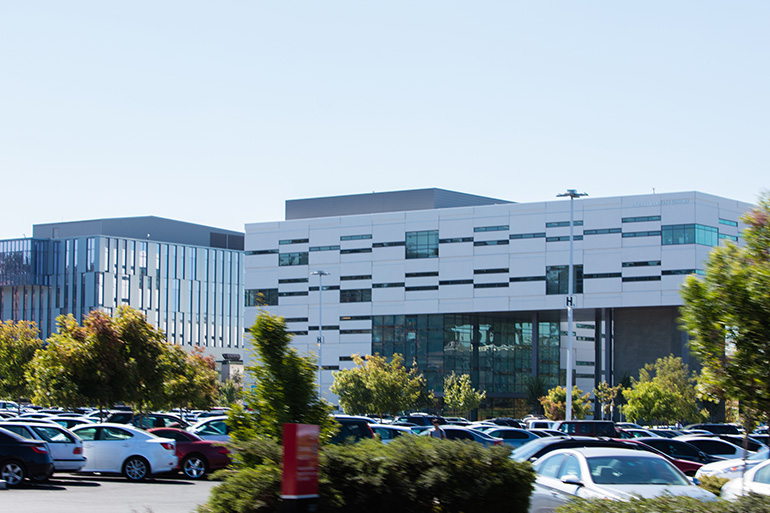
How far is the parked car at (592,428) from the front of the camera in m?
35.2

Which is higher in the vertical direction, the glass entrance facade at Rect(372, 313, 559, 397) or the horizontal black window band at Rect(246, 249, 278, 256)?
the horizontal black window band at Rect(246, 249, 278, 256)

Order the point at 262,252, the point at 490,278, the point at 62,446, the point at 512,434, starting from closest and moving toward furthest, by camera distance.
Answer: the point at 62,446, the point at 512,434, the point at 490,278, the point at 262,252

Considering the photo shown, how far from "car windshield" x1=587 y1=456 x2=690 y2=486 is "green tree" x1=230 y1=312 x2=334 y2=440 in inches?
159

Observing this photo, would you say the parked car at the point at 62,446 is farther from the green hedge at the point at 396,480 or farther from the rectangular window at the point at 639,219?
the rectangular window at the point at 639,219

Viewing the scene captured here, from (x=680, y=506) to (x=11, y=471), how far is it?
1700 cm

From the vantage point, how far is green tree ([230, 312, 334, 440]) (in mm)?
12500

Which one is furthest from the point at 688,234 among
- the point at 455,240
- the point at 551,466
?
the point at 551,466

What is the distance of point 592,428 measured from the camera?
36.0m

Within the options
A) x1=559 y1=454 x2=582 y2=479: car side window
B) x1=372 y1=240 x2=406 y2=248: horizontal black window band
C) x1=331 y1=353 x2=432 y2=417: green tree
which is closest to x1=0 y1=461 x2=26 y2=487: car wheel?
x1=559 y1=454 x2=582 y2=479: car side window

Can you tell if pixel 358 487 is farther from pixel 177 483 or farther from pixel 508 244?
pixel 508 244

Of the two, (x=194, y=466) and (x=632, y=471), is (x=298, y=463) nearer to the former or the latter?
(x=632, y=471)

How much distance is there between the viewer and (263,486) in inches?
388

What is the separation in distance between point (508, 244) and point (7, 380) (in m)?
50.2

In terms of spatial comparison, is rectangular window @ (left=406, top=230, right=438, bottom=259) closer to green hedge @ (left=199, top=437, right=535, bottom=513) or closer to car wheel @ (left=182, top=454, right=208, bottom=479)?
car wheel @ (left=182, top=454, right=208, bottom=479)
